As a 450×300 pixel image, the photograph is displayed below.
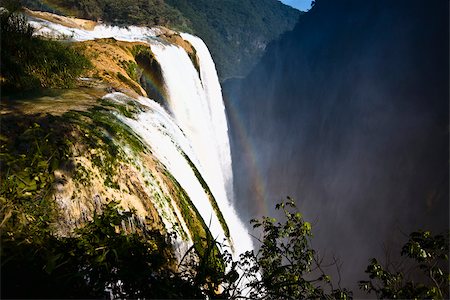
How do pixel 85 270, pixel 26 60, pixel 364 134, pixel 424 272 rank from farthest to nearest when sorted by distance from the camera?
pixel 364 134 → pixel 26 60 → pixel 424 272 → pixel 85 270

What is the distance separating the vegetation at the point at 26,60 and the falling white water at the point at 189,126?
4.06ft

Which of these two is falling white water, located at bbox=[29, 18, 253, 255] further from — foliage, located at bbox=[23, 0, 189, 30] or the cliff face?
foliage, located at bbox=[23, 0, 189, 30]

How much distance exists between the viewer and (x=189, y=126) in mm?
12117

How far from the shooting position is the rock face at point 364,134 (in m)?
15.7

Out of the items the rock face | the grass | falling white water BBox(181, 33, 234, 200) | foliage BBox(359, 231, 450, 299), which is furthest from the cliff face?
the rock face

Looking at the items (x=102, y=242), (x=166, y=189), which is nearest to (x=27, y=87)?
(x=166, y=189)

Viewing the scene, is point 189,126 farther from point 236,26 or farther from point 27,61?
point 236,26

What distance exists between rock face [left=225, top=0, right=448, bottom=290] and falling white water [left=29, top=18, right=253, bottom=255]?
6.63 meters

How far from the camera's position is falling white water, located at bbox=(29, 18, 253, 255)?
17.4 ft

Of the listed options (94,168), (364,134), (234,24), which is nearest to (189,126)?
(94,168)

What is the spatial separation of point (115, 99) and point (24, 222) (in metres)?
3.58

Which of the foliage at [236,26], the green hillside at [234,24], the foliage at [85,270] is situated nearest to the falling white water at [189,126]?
the foliage at [85,270]

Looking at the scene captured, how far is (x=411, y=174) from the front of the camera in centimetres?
1589

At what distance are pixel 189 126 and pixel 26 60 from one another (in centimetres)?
685
